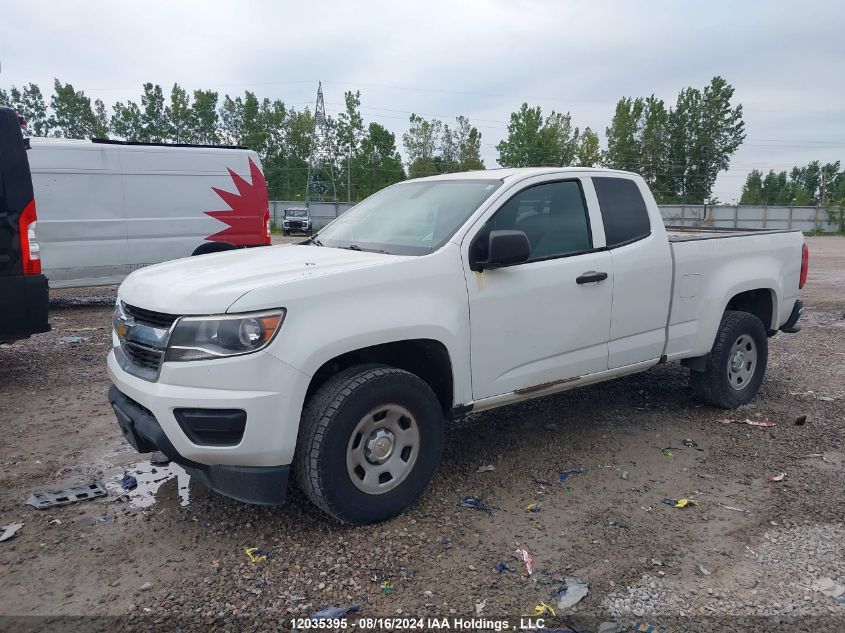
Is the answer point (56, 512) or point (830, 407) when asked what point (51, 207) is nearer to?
point (56, 512)

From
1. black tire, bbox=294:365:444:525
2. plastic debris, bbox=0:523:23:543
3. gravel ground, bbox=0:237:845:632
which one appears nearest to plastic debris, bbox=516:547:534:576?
gravel ground, bbox=0:237:845:632

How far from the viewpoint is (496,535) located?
340cm

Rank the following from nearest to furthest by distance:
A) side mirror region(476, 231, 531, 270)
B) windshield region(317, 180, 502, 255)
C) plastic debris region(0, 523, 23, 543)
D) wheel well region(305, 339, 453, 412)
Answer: plastic debris region(0, 523, 23, 543), wheel well region(305, 339, 453, 412), side mirror region(476, 231, 531, 270), windshield region(317, 180, 502, 255)

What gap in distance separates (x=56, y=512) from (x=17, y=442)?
4.68 feet

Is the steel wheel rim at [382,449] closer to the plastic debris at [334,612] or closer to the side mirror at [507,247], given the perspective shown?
the plastic debris at [334,612]

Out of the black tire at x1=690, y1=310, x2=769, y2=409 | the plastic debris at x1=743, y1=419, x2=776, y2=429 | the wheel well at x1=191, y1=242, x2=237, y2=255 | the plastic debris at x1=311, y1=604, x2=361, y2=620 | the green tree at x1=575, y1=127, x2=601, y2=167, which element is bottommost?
the plastic debris at x1=311, y1=604, x2=361, y2=620

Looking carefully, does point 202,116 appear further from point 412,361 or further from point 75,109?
point 412,361

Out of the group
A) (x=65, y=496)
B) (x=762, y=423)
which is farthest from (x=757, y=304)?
(x=65, y=496)

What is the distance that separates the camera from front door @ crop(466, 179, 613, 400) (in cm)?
377

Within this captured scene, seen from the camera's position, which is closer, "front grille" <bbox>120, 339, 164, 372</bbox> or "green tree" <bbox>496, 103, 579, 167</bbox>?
"front grille" <bbox>120, 339, 164, 372</bbox>

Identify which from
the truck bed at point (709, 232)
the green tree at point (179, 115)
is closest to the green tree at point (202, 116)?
the green tree at point (179, 115)

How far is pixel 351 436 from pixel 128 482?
175 centimetres

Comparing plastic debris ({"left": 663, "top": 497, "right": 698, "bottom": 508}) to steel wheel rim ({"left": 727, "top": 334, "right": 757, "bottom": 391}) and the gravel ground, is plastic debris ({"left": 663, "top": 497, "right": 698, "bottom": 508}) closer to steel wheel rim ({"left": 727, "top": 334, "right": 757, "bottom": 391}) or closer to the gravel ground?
the gravel ground

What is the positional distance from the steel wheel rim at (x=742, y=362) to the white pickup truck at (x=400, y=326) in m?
0.21
